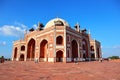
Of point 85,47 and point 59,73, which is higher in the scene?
point 85,47

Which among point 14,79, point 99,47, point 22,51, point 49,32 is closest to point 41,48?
point 49,32

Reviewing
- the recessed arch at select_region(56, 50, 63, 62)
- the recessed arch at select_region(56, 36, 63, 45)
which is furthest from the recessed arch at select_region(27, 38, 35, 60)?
the recessed arch at select_region(56, 50, 63, 62)

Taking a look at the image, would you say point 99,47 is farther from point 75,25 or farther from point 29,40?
point 29,40

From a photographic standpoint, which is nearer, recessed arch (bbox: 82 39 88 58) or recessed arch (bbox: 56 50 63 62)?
recessed arch (bbox: 56 50 63 62)

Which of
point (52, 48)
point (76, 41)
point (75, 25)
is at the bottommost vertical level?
point (52, 48)

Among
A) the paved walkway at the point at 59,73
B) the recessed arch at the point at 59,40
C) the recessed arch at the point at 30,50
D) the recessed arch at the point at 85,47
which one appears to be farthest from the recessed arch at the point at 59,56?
the paved walkway at the point at 59,73

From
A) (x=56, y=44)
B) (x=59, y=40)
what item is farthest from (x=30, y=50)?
(x=56, y=44)

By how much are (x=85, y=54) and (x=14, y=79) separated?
32654mm

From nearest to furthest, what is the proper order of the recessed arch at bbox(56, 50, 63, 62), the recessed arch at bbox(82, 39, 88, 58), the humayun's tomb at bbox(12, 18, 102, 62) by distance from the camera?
the humayun's tomb at bbox(12, 18, 102, 62), the recessed arch at bbox(56, 50, 63, 62), the recessed arch at bbox(82, 39, 88, 58)

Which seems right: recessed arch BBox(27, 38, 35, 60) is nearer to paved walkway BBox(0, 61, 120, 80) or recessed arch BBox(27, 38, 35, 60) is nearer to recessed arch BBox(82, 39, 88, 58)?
recessed arch BBox(82, 39, 88, 58)

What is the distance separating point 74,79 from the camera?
792 cm

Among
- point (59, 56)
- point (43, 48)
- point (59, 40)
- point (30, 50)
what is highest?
point (59, 40)

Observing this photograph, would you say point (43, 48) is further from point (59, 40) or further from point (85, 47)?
point (85, 47)

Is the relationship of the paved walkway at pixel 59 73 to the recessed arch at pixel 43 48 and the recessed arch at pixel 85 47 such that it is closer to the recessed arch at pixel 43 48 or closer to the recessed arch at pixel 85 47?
the recessed arch at pixel 43 48
